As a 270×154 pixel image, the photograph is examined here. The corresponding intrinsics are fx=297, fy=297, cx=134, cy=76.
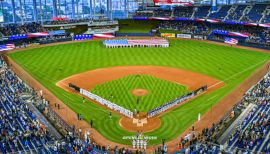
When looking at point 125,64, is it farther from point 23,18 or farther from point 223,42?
point 23,18

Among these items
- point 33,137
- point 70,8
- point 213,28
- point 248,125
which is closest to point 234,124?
point 248,125

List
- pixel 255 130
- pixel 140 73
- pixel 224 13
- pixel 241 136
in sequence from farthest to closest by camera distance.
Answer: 1. pixel 224 13
2. pixel 140 73
3. pixel 255 130
4. pixel 241 136

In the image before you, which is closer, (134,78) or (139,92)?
(139,92)

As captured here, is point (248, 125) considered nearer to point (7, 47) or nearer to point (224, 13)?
point (224, 13)

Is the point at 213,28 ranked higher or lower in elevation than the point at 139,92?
higher

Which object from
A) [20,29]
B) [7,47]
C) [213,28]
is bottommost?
[7,47]

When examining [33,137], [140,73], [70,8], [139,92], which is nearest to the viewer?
[33,137]

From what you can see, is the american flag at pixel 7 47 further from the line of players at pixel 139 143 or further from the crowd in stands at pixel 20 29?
the line of players at pixel 139 143

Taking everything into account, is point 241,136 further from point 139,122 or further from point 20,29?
point 20,29

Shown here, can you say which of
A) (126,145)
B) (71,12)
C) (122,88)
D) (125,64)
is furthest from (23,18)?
(126,145)
